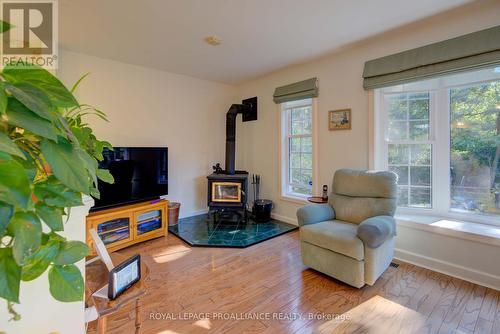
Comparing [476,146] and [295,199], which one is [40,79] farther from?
[295,199]

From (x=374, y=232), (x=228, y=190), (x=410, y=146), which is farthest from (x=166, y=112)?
(x=410, y=146)

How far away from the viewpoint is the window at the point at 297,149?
3.77 meters

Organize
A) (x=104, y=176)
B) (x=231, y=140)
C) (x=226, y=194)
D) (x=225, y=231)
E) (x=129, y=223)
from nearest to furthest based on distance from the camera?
1. (x=104, y=176)
2. (x=129, y=223)
3. (x=225, y=231)
4. (x=226, y=194)
5. (x=231, y=140)

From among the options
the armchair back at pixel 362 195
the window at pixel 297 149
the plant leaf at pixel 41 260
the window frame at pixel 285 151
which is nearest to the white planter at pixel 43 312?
the plant leaf at pixel 41 260

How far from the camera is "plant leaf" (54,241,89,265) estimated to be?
40 centimetres

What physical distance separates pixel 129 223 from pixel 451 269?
3.61 m

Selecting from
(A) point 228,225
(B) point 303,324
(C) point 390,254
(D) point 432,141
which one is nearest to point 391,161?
(D) point 432,141

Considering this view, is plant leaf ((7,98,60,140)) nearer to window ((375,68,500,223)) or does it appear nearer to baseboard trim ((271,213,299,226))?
window ((375,68,500,223))

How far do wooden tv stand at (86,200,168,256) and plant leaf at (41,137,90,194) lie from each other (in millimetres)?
2857

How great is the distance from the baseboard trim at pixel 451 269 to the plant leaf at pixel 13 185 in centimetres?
318

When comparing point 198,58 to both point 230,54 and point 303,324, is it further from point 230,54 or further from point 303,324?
point 303,324

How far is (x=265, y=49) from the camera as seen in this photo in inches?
121

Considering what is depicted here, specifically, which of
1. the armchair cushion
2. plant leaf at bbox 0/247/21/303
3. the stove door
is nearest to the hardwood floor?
the armchair cushion

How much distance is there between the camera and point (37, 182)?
38 cm
